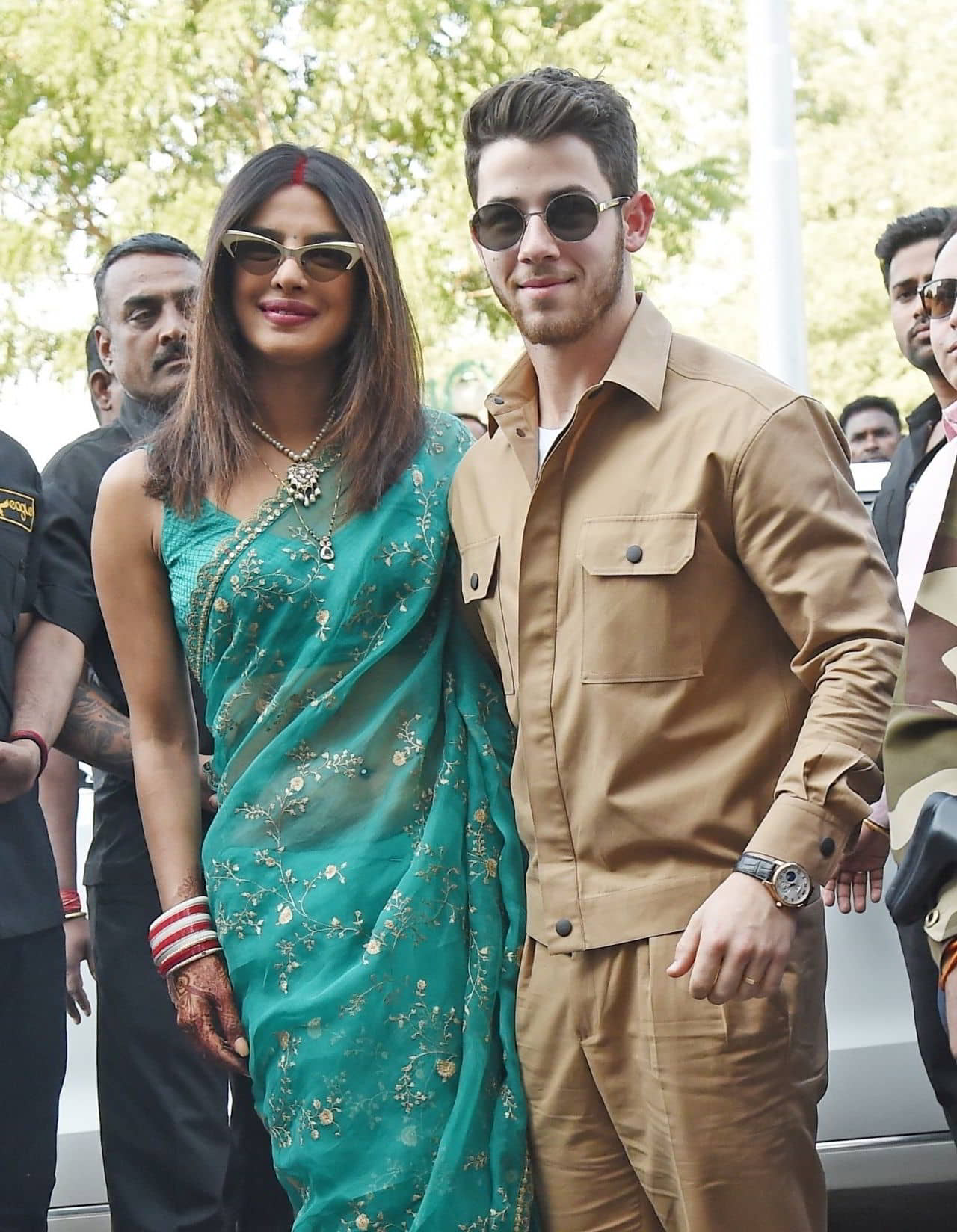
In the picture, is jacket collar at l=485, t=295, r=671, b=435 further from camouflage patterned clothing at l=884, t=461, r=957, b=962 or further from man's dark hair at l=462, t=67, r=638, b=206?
camouflage patterned clothing at l=884, t=461, r=957, b=962

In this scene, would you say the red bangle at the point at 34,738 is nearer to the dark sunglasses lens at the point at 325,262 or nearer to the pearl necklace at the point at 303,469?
the pearl necklace at the point at 303,469

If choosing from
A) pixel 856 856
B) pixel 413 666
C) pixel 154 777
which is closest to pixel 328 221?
pixel 413 666

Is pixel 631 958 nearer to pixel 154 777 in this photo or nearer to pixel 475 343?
pixel 154 777

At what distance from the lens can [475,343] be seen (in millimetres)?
11953

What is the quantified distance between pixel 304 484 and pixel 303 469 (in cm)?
4

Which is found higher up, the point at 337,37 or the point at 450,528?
the point at 337,37

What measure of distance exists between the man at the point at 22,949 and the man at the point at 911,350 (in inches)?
70.9

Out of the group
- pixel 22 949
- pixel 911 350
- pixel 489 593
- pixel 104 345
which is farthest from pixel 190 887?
pixel 911 350

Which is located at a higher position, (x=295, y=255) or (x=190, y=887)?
(x=295, y=255)

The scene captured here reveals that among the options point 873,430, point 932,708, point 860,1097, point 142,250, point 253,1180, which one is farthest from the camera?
point 873,430

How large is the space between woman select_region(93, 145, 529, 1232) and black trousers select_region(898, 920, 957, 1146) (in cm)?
108

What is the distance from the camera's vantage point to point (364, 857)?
2.43 meters

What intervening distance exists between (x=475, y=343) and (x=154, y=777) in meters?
9.57

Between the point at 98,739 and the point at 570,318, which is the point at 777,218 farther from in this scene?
the point at 570,318
